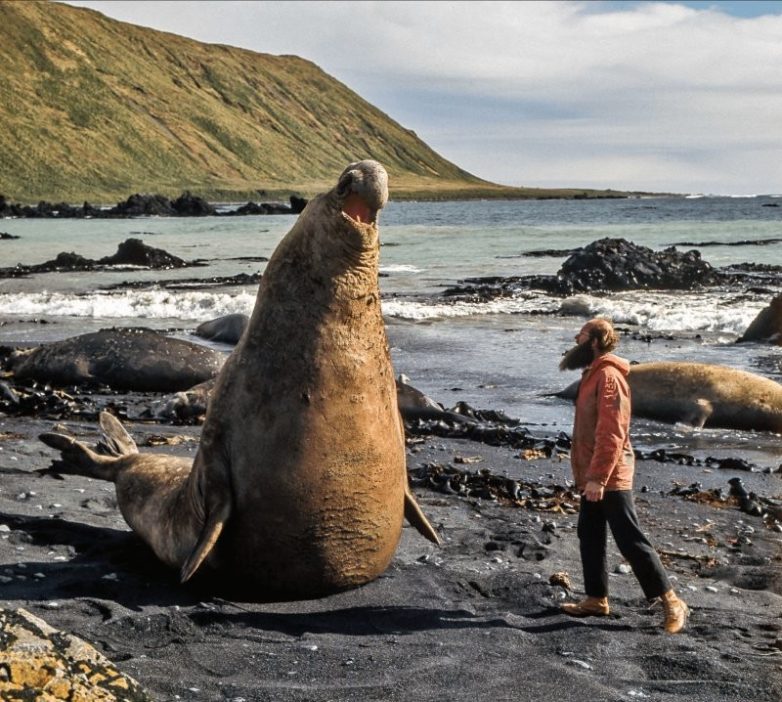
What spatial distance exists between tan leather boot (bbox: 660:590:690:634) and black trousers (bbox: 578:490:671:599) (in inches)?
3.1

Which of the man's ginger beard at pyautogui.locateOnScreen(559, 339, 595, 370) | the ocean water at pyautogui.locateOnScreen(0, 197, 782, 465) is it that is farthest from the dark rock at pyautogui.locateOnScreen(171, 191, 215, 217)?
the man's ginger beard at pyautogui.locateOnScreen(559, 339, 595, 370)

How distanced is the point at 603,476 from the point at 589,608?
2.15ft

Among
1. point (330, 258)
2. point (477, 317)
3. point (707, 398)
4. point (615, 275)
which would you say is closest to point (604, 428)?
point (330, 258)

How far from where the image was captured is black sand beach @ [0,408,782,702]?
452cm

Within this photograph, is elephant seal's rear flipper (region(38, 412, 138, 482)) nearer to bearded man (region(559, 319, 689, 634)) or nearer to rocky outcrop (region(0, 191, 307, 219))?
bearded man (region(559, 319, 689, 634))

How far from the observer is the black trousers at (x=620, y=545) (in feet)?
18.3

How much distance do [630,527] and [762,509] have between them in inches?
113

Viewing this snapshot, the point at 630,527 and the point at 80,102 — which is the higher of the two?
the point at 80,102

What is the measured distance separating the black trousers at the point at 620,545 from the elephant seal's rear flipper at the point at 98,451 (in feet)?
9.77

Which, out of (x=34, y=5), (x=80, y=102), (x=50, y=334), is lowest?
(x=50, y=334)

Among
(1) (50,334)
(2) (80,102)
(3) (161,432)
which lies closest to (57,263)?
(1) (50,334)

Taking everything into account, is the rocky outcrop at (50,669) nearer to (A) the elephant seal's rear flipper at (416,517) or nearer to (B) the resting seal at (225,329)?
(A) the elephant seal's rear flipper at (416,517)

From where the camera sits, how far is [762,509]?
26.6ft

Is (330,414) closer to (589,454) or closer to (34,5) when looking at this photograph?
(589,454)
